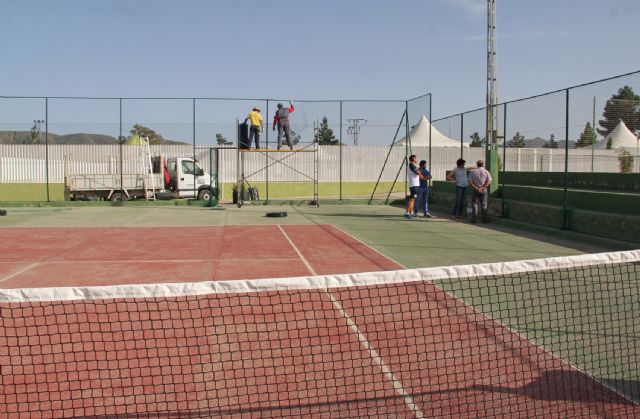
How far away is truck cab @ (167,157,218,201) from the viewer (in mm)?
28922

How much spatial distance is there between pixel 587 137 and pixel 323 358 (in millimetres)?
14207

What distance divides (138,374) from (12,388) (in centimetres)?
94

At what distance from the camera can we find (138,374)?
4988 millimetres

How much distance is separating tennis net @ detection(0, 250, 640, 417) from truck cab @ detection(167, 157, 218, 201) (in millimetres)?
22411

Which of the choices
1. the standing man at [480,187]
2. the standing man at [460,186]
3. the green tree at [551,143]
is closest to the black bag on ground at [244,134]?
the standing man at [460,186]

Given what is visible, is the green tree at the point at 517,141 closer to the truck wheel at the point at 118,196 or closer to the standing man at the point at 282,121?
the standing man at the point at 282,121

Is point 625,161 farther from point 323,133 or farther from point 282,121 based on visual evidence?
point 323,133

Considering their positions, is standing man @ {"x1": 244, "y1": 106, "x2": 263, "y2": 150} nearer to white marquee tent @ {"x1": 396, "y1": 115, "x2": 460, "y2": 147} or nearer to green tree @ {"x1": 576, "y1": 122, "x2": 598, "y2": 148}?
green tree @ {"x1": 576, "y1": 122, "x2": 598, "y2": 148}

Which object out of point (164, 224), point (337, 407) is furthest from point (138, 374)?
point (164, 224)

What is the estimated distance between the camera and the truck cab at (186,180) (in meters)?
28.9

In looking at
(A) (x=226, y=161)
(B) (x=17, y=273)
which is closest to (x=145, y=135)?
(A) (x=226, y=161)

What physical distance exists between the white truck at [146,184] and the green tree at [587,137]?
47.3ft

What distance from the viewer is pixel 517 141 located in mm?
18719

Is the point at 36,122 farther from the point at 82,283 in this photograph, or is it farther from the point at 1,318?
the point at 1,318
